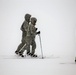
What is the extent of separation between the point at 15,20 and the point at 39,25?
1.02 feet

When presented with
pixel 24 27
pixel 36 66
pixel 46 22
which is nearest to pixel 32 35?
pixel 24 27

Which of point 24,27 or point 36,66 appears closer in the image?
point 36,66

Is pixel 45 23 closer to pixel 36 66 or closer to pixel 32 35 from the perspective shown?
pixel 32 35

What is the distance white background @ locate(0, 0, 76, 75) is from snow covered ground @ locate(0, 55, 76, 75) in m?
0.09

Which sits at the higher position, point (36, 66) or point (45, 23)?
point (45, 23)

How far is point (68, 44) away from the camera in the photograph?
283 centimetres

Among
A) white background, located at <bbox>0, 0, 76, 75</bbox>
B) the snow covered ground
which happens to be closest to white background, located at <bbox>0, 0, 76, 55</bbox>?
white background, located at <bbox>0, 0, 76, 75</bbox>

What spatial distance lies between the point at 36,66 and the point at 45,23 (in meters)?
0.57

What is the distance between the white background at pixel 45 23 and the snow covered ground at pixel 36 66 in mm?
88

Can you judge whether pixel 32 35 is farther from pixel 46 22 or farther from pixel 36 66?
pixel 36 66

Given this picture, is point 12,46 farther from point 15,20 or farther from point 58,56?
point 58,56

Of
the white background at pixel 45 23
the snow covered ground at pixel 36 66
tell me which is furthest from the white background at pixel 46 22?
the snow covered ground at pixel 36 66

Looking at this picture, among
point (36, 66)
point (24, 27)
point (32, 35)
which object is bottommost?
point (36, 66)

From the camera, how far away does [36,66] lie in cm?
263
